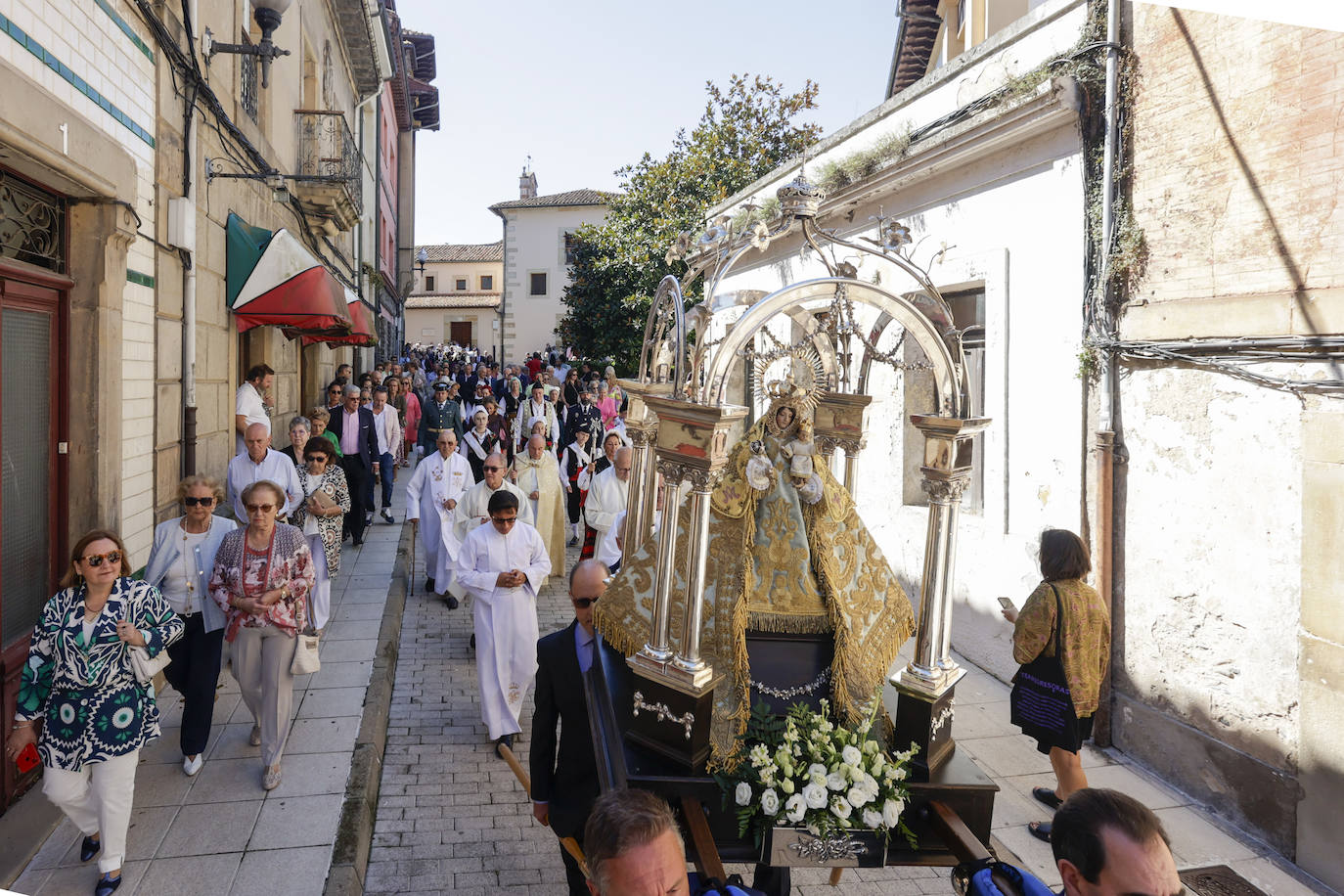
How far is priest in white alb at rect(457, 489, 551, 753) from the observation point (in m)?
6.12

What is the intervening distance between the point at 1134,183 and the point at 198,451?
771 cm

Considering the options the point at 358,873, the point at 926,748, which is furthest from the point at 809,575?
the point at 358,873

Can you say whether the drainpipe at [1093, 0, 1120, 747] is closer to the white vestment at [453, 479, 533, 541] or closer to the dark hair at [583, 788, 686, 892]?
the white vestment at [453, 479, 533, 541]

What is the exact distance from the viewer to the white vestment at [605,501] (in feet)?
28.1

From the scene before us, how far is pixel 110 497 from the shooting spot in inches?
219

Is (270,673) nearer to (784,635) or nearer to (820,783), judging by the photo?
(784,635)

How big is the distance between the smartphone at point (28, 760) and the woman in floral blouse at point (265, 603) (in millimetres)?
1067

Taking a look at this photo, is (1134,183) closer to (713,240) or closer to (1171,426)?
(1171,426)

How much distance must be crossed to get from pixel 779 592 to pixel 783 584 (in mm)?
38

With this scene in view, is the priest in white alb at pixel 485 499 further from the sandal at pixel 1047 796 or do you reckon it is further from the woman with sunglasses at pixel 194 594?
the sandal at pixel 1047 796

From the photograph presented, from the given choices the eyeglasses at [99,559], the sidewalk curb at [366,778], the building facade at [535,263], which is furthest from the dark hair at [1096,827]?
the building facade at [535,263]

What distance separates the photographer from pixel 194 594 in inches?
208

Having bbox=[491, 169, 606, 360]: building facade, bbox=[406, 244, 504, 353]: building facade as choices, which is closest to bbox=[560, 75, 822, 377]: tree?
bbox=[491, 169, 606, 360]: building facade

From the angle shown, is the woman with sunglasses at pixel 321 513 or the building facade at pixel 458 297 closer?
the woman with sunglasses at pixel 321 513
